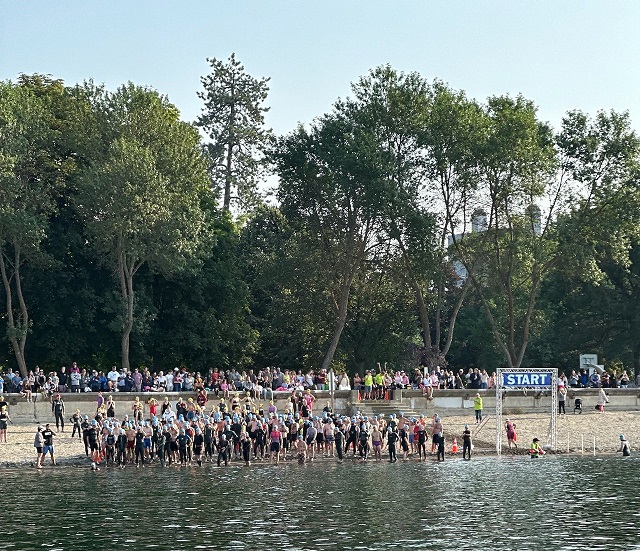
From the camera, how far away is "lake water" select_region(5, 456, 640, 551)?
2872 cm

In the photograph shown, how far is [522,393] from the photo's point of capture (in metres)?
61.4

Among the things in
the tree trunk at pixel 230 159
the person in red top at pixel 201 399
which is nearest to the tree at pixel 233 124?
the tree trunk at pixel 230 159

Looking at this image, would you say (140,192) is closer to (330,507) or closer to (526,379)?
(526,379)

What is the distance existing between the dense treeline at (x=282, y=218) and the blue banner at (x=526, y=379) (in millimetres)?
15667

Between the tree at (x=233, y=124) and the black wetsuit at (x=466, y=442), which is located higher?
the tree at (x=233, y=124)

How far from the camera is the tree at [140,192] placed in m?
59.7

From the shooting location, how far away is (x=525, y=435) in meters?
54.4

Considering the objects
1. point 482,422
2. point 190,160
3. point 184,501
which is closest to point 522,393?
point 482,422

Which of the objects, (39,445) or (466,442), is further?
(466,442)

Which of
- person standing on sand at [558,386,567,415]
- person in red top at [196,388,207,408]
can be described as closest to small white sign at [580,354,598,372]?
person standing on sand at [558,386,567,415]

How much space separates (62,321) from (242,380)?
12906mm

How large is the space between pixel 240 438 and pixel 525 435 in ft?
46.8

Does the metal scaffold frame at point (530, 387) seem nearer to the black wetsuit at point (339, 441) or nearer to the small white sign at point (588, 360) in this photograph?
the black wetsuit at point (339, 441)

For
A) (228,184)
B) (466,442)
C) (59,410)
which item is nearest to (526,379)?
(466,442)
